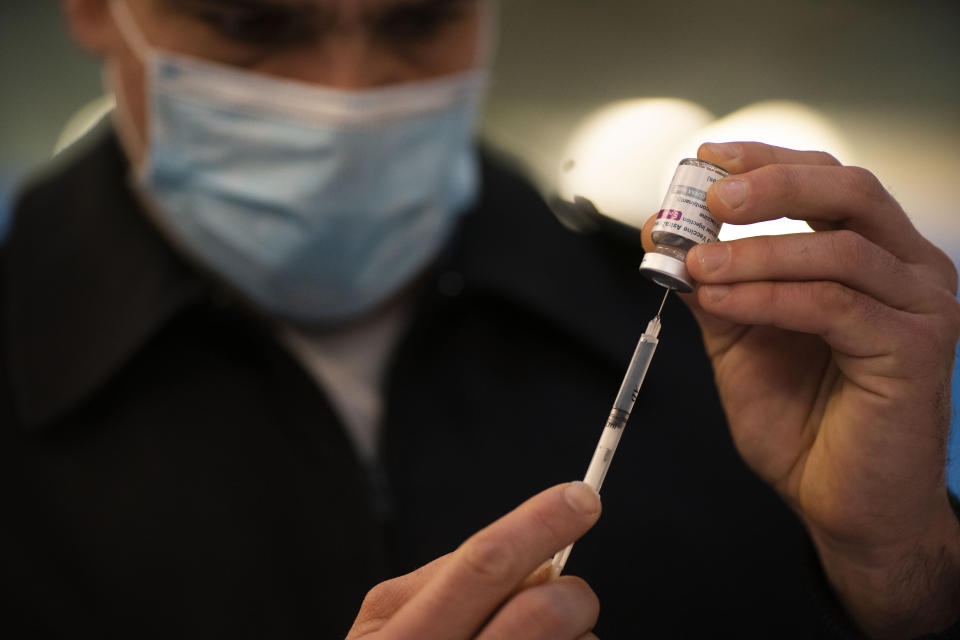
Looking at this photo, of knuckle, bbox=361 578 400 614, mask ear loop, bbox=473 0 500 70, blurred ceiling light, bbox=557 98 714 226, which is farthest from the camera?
mask ear loop, bbox=473 0 500 70

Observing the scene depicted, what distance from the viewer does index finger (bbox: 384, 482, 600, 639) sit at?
2.01 feet

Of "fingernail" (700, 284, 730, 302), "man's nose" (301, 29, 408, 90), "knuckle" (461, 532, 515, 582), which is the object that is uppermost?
"man's nose" (301, 29, 408, 90)

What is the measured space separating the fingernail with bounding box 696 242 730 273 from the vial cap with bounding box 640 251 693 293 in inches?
0.7

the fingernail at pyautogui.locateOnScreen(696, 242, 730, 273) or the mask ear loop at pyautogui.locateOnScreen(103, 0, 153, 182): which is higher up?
the mask ear loop at pyautogui.locateOnScreen(103, 0, 153, 182)

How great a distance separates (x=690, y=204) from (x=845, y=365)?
0.23m

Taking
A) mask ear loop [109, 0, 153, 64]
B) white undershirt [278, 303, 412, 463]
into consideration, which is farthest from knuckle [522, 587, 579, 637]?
mask ear loop [109, 0, 153, 64]

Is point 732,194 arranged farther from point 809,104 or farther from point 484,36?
point 484,36

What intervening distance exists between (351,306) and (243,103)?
36cm

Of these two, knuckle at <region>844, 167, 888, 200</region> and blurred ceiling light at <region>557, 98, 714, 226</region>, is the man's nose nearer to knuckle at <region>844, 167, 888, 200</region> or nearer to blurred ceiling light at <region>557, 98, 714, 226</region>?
blurred ceiling light at <region>557, 98, 714, 226</region>

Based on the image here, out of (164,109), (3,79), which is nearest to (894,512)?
(164,109)

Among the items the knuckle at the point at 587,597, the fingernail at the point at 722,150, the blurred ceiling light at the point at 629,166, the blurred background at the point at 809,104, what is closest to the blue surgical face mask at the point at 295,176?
the blurred background at the point at 809,104

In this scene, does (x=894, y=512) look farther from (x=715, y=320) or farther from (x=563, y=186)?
(x=563, y=186)

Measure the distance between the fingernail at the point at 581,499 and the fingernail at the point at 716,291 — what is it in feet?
0.61

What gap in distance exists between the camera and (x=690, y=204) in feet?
2.13
